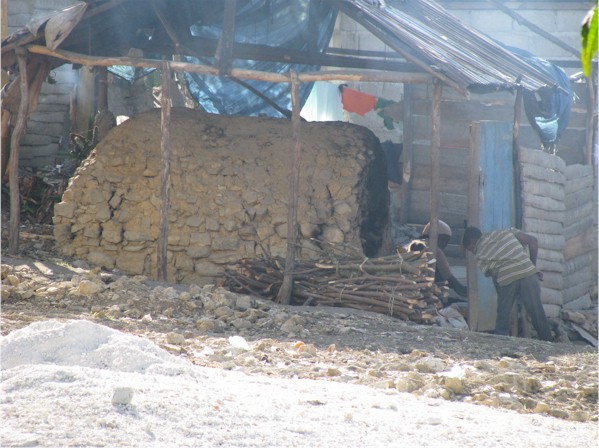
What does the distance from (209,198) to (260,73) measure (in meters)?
1.56

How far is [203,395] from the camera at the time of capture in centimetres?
405

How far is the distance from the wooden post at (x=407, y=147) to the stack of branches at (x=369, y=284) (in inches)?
119

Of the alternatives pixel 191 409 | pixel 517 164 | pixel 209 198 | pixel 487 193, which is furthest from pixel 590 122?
pixel 191 409

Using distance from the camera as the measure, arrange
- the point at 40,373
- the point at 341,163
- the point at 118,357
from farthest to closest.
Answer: the point at 341,163 → the point at 118,357 → the point at 40,373

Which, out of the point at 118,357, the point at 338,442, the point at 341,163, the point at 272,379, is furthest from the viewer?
the point at 341,163

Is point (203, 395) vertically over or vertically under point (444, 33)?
under

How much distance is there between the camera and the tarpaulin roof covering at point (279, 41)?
822 cm

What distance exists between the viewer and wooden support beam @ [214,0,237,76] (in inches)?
320

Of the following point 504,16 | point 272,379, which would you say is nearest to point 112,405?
point 272,379

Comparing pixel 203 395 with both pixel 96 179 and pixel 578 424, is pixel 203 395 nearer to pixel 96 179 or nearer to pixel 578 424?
pixel 578 424

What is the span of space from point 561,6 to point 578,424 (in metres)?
9.68

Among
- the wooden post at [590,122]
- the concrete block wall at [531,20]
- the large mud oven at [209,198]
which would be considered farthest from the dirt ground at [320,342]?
the concrete block wall at [531,20]

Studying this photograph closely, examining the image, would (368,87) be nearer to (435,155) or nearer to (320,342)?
(435,155)

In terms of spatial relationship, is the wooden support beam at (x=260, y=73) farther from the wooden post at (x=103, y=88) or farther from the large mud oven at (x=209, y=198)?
the wooden post at (x=103, y=88)
